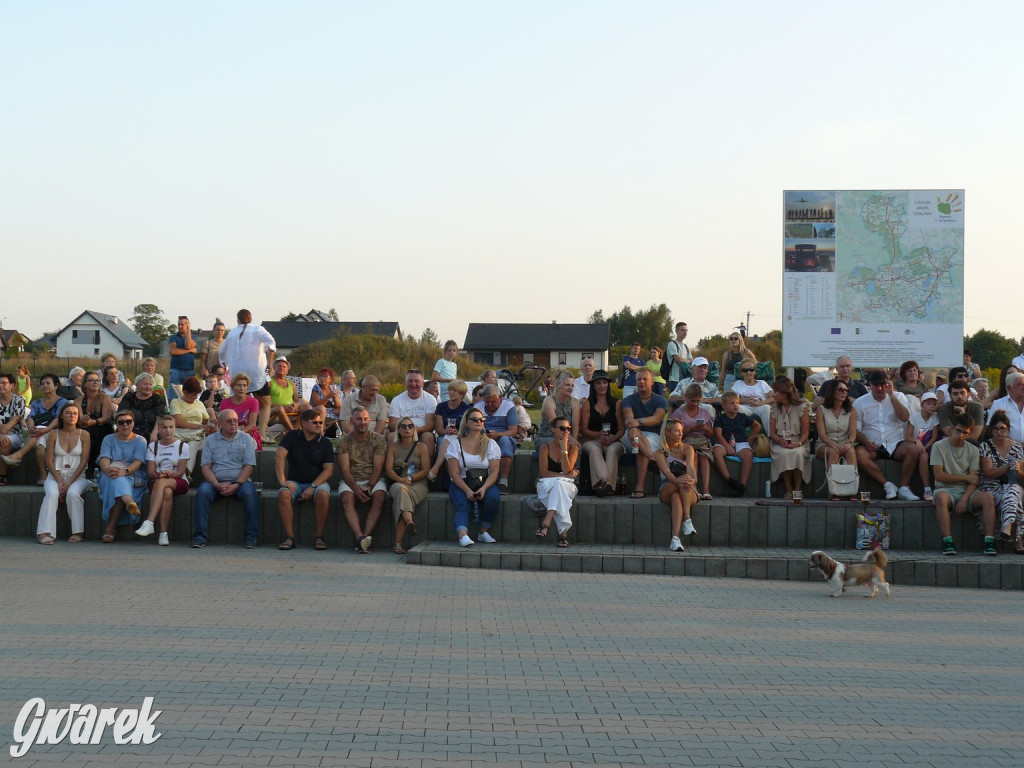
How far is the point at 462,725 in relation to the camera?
5.62 metres

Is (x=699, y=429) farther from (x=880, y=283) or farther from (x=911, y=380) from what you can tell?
(x=880, y=283)

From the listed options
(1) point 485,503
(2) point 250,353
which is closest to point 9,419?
(2) point 250,353

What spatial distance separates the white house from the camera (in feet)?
354

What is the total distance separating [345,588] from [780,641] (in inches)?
154

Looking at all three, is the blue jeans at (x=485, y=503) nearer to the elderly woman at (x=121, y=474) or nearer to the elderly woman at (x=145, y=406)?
the elderly woman at (x=121, y=474)

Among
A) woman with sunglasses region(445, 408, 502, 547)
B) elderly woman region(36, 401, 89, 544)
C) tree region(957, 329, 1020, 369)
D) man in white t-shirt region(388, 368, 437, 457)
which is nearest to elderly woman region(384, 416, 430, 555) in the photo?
woman with sunglasses region(445, 408, 502, 547)

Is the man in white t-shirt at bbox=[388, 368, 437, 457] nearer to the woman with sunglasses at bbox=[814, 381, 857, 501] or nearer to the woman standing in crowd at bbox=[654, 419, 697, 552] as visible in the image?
the woman standing in crowd at bbox=[654, 419, 697, 552]

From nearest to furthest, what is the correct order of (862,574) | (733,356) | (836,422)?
(862,574) < (836,422) < (733,356)

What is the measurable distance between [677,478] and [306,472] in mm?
4209

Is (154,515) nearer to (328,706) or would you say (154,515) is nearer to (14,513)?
(14,513)

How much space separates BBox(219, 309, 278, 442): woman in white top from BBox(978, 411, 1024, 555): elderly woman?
9269 mm

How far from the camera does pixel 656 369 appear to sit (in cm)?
1742

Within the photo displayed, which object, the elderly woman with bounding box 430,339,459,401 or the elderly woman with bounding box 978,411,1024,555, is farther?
the elderly woman with bounding box 430,339,459,401

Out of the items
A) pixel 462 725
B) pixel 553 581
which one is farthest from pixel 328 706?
pixel 553 581
